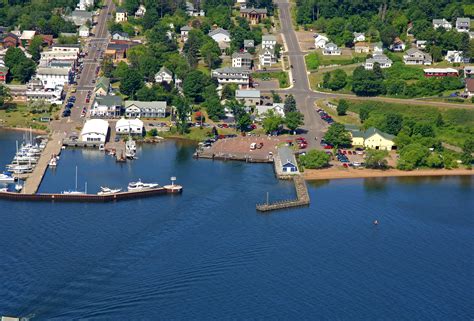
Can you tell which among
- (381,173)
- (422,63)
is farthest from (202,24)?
(381,173)

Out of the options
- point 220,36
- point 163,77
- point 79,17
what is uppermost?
point 79,17

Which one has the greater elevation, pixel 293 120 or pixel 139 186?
pixel 293 120

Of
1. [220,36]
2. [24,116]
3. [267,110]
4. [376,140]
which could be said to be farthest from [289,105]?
[220,36]

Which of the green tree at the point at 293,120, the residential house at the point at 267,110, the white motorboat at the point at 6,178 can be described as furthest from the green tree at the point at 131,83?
the white motorboat at the point at 6,178

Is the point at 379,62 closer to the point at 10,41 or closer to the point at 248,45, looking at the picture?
the point at 248,45

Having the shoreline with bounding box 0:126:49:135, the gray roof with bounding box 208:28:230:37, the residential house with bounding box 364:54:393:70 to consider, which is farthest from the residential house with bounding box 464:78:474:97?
the shoreline with bounding box 0:126:49:135

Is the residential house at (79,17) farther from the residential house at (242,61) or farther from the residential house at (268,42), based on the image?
the residential house at (242,61)
